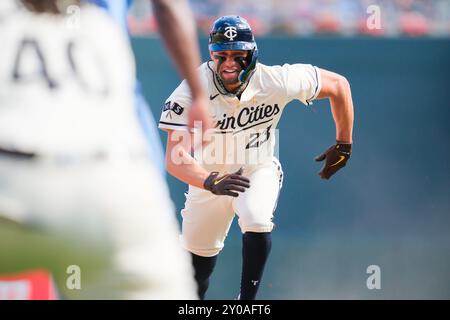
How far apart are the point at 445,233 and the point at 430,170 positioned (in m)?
0.28

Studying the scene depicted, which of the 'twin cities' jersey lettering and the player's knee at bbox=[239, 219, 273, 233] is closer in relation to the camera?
the player's knee at bbox=[239, 219, 273, 233]

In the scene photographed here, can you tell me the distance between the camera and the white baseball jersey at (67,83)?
2.27 metres

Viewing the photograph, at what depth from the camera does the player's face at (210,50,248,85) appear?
3.12m

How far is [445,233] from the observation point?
3.46 meters

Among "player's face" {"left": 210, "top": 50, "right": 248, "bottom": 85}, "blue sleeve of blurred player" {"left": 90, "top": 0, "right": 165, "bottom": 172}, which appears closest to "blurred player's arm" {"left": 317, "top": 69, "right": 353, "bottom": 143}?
"player's face" {"left": 210, "top": 50, "right": 248, "bottom": 85}

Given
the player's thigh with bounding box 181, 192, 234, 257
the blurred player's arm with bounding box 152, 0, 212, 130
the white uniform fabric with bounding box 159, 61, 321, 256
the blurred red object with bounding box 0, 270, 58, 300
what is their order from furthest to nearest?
the player's thigh with bounding box 181, 192, 234, 257, the white uniform fabric with bounding box 159, 61, 321, 256, the blurred red object with bounding box 0, 270, 58, 300, the blurred player's arm with bounding box 152, 0, 212, 130

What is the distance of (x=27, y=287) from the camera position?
9.70 feet

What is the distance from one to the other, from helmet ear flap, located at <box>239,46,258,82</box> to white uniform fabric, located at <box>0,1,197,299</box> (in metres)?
0.84

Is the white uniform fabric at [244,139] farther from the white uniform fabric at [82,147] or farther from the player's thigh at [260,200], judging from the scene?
the white uniform fabric at [82,147]

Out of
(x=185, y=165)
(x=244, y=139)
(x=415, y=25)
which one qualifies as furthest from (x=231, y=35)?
(x=415, y=25)

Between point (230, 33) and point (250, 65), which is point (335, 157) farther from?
point (230, 33)

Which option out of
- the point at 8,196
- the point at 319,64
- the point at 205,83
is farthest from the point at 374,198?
the point at 8,196

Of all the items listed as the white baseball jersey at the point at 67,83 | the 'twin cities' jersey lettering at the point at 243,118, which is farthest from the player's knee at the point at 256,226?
the white baseball jersey at the point at 67,83

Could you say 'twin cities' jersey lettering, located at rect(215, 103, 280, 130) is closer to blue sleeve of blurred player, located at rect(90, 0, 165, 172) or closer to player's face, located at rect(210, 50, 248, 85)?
player's face, located at rect(210, 50, 248, 85)
